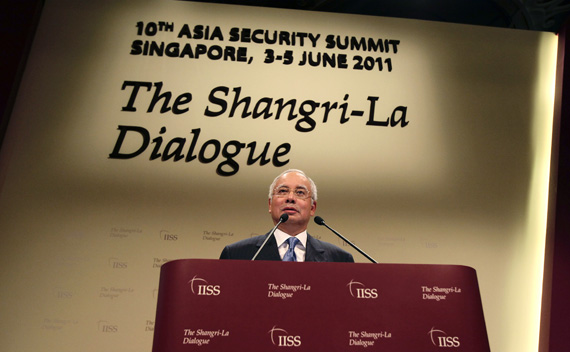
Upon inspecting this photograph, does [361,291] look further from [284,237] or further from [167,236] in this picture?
[167,236]

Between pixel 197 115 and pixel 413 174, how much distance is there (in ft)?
5.03

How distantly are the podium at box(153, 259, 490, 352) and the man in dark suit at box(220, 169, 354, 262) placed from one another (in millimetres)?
1404

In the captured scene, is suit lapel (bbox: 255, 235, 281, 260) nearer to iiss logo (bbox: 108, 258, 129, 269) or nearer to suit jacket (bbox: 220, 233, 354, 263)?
suit jacket (bbox: 220, 233, 354, 263)

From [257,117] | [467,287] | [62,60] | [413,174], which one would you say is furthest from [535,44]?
[62,60]

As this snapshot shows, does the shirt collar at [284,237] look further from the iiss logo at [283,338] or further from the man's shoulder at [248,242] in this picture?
the iiss logo at [283,338]

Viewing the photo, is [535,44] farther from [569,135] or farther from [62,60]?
[62,60]

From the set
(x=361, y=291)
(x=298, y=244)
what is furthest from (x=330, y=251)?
(x=361, y=291)

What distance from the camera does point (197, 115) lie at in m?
3.61

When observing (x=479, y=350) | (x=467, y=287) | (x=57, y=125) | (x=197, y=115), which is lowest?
(x=479, y=350)

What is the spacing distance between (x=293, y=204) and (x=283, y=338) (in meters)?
1.74

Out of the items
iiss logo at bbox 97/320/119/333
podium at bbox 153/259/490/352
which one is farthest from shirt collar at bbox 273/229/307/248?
podium at bbox 153/259/490/352

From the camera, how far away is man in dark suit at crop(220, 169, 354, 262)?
3.00m

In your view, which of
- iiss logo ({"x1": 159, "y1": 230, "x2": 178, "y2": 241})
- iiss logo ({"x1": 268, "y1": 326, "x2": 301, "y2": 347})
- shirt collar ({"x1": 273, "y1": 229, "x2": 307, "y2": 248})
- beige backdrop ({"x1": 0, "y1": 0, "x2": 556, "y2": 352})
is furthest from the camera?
iiss logo ({"x1": 159, "y1": 230, "x2": 178, "y2": 241})

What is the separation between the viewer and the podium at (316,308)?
4.77 ft
